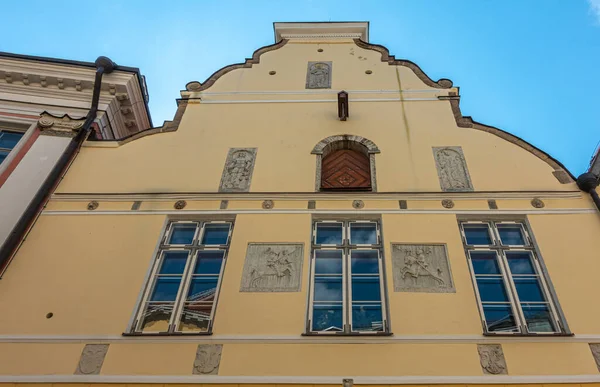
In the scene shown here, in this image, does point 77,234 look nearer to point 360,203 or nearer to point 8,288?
point 8,288

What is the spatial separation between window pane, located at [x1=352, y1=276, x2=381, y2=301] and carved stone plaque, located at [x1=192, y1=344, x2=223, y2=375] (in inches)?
67.0

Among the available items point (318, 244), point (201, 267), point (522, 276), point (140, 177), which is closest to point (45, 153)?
point (140, 177)

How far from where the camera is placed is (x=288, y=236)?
7211 millimetres

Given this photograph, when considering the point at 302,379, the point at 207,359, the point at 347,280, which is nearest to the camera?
the point at 302,379

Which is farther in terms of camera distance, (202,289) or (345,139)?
(345,139)

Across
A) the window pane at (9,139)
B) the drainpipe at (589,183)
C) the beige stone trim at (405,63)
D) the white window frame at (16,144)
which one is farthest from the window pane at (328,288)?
the window pane at (9,139)

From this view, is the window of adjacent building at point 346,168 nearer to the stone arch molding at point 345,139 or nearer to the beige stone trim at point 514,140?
the stone arch molding at point 345,139

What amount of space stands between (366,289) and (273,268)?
1.17 meters

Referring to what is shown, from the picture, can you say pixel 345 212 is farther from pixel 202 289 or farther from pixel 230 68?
pixel 230 68

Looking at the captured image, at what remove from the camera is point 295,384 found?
554 cm

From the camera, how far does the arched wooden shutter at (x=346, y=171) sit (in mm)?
8375

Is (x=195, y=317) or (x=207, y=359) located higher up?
(x=195, y=317)

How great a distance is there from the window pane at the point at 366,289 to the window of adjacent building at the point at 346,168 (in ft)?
6.05

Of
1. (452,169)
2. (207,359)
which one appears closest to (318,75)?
(452,169)
